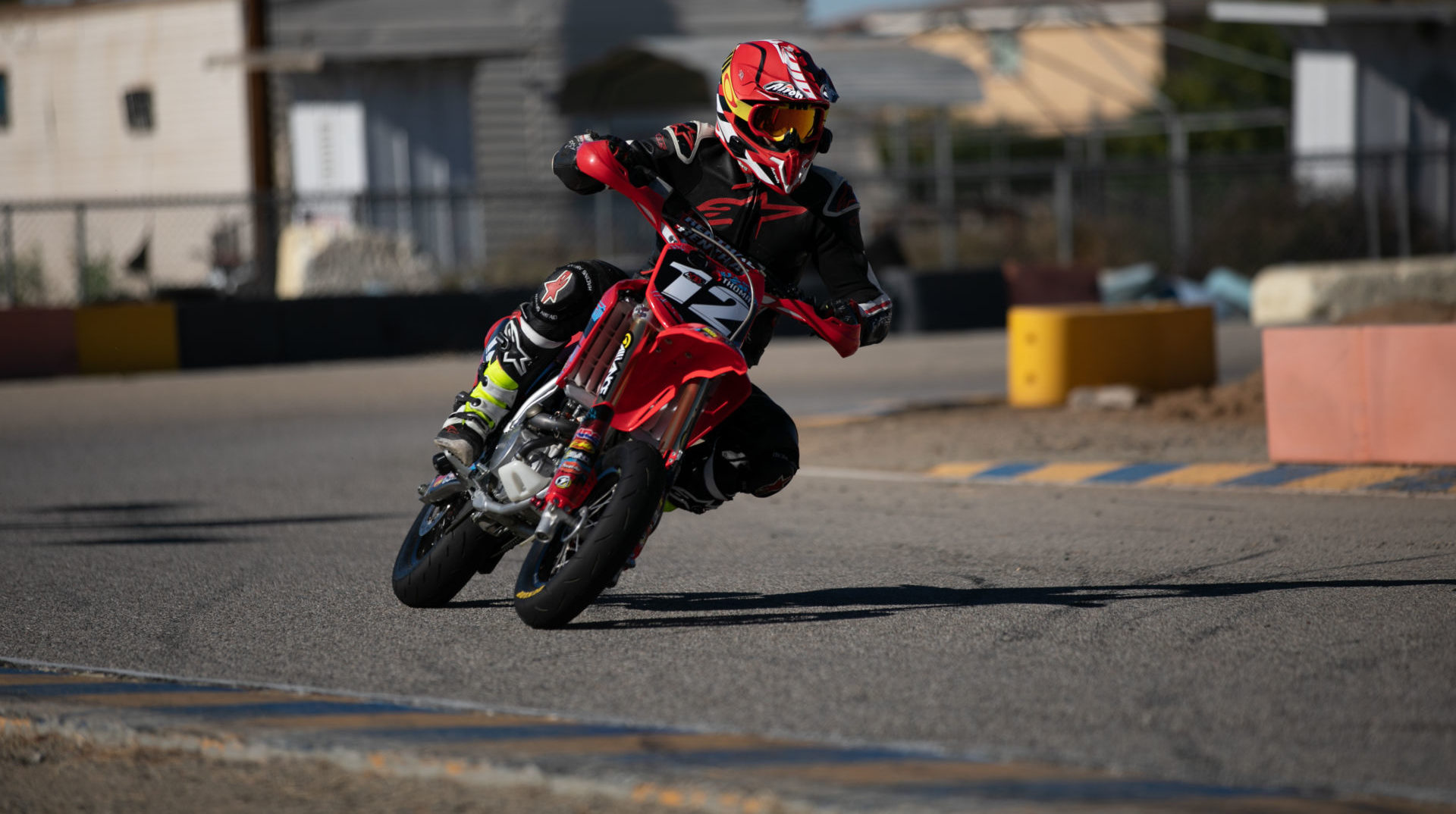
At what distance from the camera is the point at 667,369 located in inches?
209

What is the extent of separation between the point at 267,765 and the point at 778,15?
105ft

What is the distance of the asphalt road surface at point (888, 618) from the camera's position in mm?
4156

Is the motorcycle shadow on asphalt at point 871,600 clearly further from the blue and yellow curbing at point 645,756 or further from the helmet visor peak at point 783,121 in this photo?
the helmet visor peak at point 783,121

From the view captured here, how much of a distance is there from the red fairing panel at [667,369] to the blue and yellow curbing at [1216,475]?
14.3 ft

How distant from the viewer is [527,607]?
5.33 m

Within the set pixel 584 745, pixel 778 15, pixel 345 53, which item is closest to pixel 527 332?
pixel 584 745

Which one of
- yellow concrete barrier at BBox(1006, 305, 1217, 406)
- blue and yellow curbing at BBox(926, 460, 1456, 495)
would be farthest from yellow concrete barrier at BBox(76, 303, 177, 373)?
blue and yellow curbing at BBox(926, 460, 1456, 495)

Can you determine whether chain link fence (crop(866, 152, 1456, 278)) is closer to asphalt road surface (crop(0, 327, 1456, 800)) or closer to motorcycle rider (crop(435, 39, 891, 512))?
asphalt road surface (crop(0, 327, 1456, 800))

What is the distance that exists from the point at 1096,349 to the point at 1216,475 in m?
3.64

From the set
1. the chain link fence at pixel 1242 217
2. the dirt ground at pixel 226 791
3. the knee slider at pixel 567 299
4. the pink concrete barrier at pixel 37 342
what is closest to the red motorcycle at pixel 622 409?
the knee slider at pixel 567 299

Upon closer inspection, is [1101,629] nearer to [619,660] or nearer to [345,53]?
[619,660]

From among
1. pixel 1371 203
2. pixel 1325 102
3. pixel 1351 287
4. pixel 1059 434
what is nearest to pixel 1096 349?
pixel 1059 434

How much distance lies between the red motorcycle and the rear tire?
184mm

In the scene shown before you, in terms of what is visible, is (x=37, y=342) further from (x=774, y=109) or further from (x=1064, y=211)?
(x=774, y=109)
